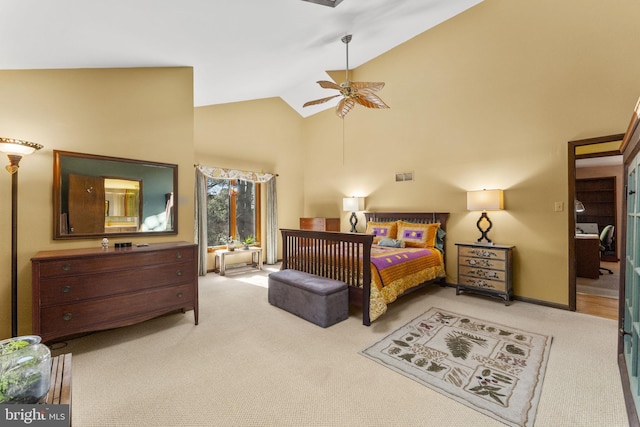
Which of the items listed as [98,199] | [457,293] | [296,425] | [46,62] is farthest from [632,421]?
[46,62]

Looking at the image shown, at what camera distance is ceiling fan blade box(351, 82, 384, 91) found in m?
3.55

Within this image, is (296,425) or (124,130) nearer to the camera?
(296,425)

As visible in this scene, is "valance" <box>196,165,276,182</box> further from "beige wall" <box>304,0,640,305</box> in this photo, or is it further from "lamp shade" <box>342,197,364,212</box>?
"beige wall" <box>304,0,640,305</box>

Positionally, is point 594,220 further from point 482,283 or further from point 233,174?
point 233,174

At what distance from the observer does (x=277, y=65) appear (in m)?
4.15

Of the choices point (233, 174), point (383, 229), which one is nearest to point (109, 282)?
point (233, 174)

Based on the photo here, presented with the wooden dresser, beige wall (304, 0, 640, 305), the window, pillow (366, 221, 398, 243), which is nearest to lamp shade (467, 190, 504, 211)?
beige wall (304, 0, 640, 305)

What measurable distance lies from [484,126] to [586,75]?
3.84 feet

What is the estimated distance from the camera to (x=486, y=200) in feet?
12.8

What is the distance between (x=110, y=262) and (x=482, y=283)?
449 centimetres

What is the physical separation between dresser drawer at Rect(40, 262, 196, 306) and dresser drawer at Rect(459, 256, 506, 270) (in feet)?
12.1

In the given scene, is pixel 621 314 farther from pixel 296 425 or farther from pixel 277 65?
pixel 277 65

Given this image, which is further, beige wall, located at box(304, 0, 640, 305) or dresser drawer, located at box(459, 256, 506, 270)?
dresser drawer, located at box(459, 256, 506, 270)

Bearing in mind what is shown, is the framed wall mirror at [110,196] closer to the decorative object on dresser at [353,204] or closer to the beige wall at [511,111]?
the decorative object on dresser at [353,204]
